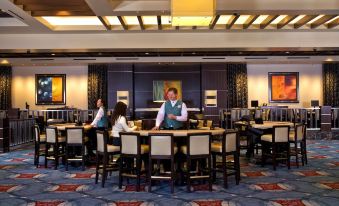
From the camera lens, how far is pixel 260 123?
26.0ft

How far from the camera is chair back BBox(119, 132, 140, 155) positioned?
552 cm

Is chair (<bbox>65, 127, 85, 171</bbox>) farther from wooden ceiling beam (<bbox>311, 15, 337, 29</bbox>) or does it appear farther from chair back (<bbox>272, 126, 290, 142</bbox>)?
wooden ceiling beam (<bbox>311, 15, 337, 29</bbox>)

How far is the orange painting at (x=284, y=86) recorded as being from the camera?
17766mm

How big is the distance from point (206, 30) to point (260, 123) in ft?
12.3

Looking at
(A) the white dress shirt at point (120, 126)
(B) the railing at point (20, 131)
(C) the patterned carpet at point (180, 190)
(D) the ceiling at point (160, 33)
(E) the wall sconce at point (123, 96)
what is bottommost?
(C) the patterned carpet at point (180, 190)

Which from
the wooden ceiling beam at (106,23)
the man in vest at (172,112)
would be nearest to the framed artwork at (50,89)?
the wooden ceiling beam at (106,23)

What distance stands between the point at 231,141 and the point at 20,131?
25.7ft

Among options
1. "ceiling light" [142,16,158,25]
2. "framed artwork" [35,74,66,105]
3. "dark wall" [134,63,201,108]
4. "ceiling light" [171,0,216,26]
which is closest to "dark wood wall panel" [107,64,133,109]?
"dark wall" [134,63,201,108]

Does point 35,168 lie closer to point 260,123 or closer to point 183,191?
point 183,191

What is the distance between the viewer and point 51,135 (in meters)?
7.53

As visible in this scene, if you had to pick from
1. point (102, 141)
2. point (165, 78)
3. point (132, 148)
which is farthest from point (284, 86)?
point (132, 148)

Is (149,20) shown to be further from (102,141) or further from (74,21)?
(102,141)

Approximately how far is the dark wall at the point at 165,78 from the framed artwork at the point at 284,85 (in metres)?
3.62

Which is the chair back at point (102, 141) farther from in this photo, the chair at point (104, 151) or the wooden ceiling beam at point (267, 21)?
the wooden ceiling beam at point (267, 21)
